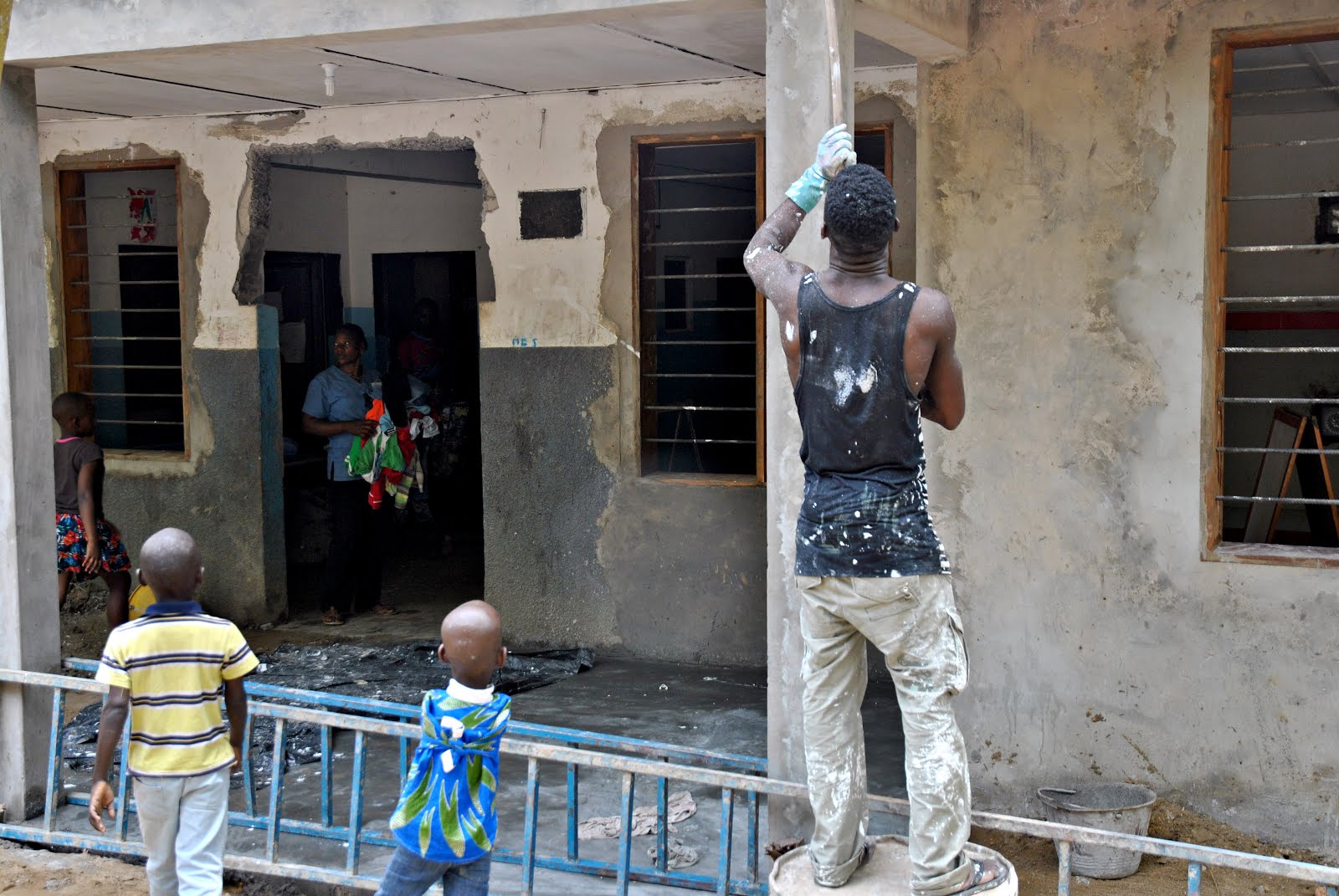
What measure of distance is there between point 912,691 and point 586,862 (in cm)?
176

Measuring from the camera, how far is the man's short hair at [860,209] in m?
3.40

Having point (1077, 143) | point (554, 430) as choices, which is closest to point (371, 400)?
point (554, 430)

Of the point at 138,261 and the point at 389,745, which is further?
the point at 138,261

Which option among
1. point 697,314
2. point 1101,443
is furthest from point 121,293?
point 1101,443

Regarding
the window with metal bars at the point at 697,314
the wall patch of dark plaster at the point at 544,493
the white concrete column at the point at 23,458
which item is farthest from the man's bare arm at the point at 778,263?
the wall patch of dark plaster at the point at 544,493

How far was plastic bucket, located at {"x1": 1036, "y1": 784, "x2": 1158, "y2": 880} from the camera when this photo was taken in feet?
16.6

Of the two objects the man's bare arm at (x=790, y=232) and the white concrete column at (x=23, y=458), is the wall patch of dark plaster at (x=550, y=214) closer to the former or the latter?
the white concrete column at (x=23, y=458)

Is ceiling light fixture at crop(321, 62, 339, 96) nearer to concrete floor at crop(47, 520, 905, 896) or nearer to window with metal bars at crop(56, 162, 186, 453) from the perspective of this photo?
window with metal bars at crop(56, 162, 186, 453)

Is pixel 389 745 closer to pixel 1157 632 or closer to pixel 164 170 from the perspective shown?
pixel 1157 632

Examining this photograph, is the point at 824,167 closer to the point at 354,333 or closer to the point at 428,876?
the point at 428,876

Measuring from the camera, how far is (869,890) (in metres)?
3.76

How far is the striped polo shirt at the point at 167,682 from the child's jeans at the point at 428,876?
69cm

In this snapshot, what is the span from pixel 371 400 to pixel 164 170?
242cm

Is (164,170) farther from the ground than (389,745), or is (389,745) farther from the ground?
(164,170)
